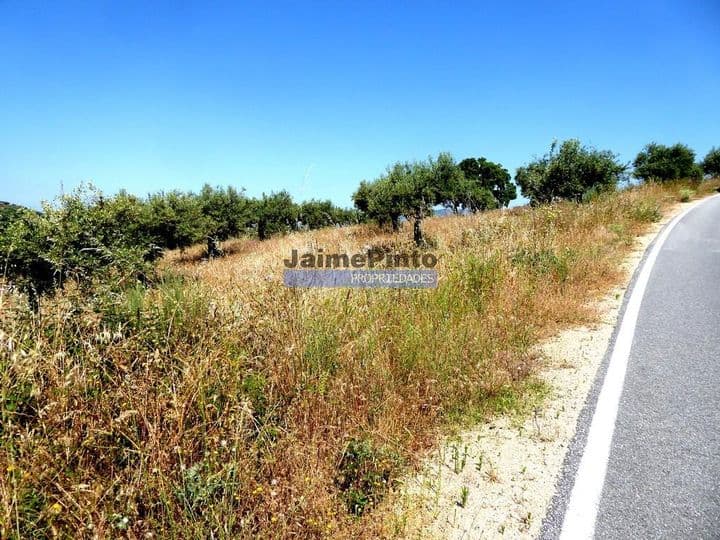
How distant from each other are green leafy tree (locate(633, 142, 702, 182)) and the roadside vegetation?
39.6 meters

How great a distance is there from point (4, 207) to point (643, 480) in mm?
13540

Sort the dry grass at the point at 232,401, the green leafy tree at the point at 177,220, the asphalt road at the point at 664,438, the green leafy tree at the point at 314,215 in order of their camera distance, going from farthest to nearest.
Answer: the green leafy tree at the point at 314,215
the green leafy tree at the point at 177,220
the asphalt road at the point at 664,438
the dry grass at the point at 232,401

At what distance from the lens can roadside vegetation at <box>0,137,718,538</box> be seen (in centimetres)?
184

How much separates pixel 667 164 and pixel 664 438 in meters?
43.1

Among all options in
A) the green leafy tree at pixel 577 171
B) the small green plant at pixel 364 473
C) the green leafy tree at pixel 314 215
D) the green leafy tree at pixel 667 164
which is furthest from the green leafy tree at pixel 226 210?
the green leafy tree at pixel 667 164

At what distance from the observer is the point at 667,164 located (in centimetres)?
3306

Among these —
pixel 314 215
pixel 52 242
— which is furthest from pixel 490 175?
pixel 52 242

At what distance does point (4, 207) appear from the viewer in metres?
8.91

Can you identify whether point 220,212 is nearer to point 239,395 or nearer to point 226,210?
point 226,210

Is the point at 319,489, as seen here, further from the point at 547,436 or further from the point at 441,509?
the point at 547,436

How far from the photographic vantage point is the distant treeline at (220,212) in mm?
7355

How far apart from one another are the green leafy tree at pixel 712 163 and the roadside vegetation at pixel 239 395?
44579mm

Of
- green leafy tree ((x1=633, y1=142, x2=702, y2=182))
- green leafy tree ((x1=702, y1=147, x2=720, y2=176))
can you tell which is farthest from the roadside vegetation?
green leafy tree ((x1=702, y1=147, x2=720, y2=176))

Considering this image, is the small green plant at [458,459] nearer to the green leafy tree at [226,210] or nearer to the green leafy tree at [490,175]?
the green leafy tree at [226,210]
